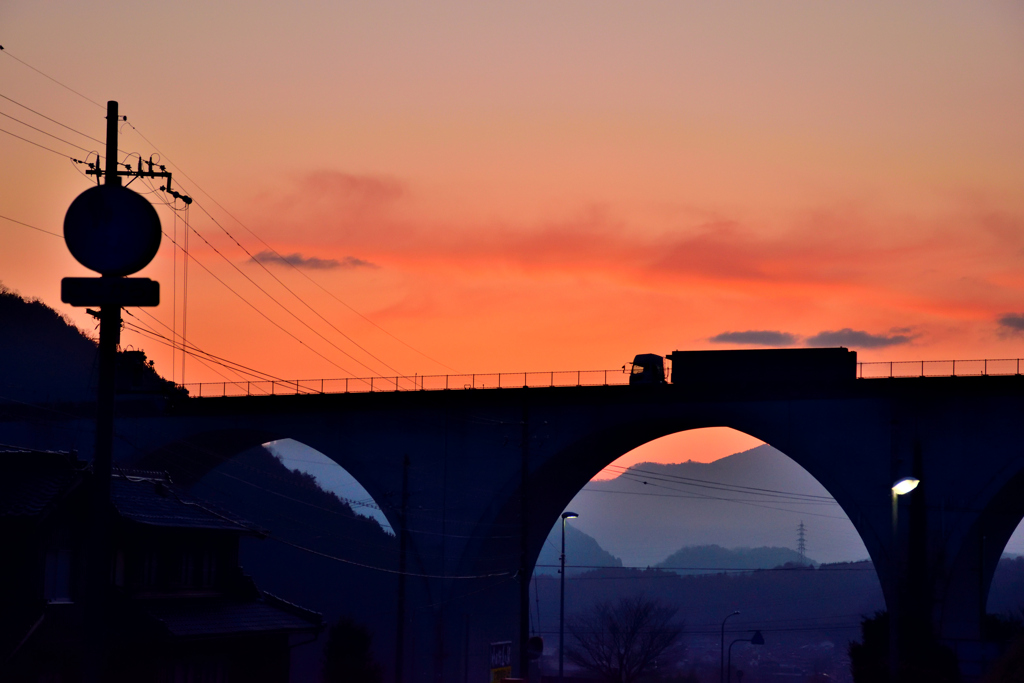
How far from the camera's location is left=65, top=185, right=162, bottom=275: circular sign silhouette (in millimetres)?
16750

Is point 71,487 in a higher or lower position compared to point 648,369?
lower

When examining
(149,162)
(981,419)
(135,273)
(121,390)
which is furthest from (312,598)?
(135,273)

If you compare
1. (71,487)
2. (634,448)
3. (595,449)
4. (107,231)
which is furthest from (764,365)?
(107,231)

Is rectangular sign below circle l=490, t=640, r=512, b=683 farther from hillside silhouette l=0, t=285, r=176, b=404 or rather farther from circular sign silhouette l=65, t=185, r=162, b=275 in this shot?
hillside silhouette l=0, t=285, r=176, b=404

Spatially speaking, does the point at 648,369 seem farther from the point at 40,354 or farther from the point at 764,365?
the point at 40,354

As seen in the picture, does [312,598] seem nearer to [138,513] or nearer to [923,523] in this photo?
[923,523]

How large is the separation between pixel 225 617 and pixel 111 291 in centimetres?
1579

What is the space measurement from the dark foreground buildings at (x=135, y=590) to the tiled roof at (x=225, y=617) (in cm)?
4

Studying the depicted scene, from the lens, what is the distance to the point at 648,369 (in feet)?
183

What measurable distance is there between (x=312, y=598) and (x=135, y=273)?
6843 centimetres

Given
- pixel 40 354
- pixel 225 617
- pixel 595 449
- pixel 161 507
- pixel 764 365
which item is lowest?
A: pixel 225 617

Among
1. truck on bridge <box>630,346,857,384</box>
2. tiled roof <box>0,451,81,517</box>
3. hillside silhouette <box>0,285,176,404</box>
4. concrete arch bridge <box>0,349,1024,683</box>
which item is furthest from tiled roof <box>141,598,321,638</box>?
hillside silhouette <box>0,285,176,404</box>

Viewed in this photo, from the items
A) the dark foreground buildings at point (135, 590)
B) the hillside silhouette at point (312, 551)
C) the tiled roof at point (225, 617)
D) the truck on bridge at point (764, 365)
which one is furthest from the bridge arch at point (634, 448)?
the dark foreground buildings at point (135, 590)

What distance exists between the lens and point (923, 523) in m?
46.0
